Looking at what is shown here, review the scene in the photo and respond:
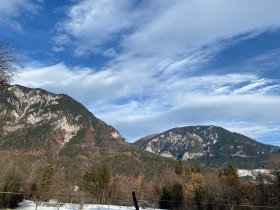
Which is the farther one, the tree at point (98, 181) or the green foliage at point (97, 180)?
the green foliage at point (97, 180)

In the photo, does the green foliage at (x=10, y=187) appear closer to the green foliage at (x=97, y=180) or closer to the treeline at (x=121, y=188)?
the treeline at (x=121, y=188)

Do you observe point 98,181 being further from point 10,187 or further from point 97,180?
point 10,187

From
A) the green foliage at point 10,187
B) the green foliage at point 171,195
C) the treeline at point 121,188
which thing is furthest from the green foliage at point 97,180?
the green foliage at point 10,187

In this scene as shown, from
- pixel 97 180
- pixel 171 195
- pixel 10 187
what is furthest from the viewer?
pixel 97 180

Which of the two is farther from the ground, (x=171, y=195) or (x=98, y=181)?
(x=98, y=181)

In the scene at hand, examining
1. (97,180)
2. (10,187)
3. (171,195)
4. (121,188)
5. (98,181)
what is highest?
(97,180)

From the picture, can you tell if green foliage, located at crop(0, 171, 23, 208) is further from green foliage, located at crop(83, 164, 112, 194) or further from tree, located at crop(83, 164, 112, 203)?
green foliage, located at crop(83, 164, 112, 194)

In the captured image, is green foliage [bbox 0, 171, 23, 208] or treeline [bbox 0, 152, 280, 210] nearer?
green foliage [bbox 0, 171, 23, 208]

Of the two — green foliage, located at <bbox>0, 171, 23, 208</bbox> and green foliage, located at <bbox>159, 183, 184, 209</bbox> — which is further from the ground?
green foliage, located at <bbox>159, 183, 184, 209</bbox>

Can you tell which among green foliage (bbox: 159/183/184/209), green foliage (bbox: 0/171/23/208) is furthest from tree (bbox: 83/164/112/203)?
green foliage (bbox: 0/171/23/208)

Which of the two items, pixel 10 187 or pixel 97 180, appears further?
pixel 97 180

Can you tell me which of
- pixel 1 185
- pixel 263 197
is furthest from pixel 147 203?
pixel 1 185

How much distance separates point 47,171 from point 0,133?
5530 cm

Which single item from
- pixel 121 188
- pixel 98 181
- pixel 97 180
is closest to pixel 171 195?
pixel 98 181
